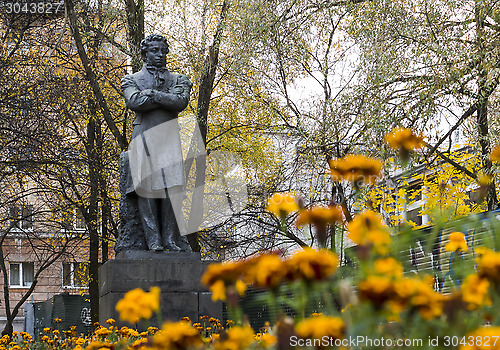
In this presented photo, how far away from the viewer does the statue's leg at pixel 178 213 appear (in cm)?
794

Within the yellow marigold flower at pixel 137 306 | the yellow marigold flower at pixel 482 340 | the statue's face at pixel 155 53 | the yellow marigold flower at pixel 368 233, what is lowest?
the yellow marigold flower at pixel 482 340

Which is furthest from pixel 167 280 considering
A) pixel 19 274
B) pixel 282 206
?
pixel 19 274

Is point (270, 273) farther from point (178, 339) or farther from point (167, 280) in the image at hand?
point (167, 280)

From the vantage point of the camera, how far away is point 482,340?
1265 millimetres

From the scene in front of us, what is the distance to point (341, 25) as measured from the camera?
16047 millimetres

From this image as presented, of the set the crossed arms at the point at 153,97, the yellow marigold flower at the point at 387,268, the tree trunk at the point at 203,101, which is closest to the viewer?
the yellow marigold flower at the point at 387,268

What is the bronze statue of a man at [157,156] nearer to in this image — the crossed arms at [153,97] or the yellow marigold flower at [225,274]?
the crossed arms at [153,97]

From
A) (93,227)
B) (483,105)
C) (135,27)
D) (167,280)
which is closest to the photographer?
(167,280)

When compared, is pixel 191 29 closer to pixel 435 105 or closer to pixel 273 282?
pixel 435 105

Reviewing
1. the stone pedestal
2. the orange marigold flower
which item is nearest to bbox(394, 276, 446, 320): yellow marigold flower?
the orange marigold flower

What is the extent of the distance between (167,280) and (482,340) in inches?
246

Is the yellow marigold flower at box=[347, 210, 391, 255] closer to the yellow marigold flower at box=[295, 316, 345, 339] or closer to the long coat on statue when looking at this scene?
the yellow marigold flower at box=[295, 316, 345, 339]

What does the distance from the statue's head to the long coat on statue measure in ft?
0.66

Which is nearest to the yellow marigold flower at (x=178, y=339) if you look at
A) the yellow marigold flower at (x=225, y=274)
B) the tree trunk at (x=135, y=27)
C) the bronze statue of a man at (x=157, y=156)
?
the yellow marigold flower at (x=225, y=274)
